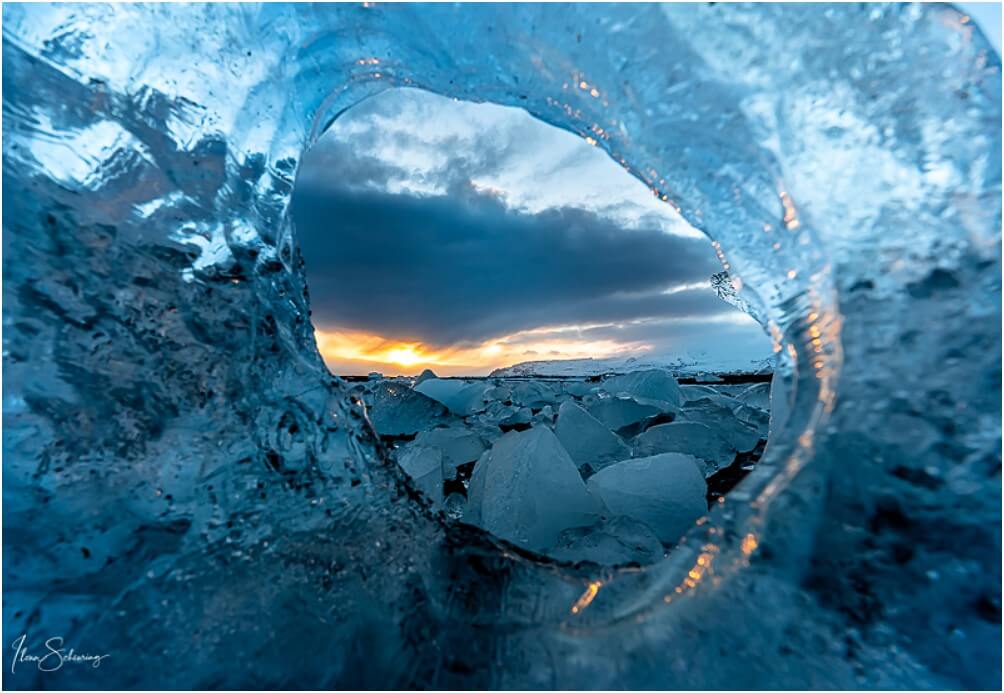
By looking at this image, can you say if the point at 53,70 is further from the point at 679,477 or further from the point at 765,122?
the point at 679,477

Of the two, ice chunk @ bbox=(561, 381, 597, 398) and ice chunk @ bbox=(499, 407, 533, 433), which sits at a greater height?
ice chunk @ bbox=(561, 381, 597, 398)

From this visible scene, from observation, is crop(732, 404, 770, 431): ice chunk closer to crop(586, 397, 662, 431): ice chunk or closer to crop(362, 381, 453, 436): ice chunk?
crop(586, 397, 662, 431): ice chunk

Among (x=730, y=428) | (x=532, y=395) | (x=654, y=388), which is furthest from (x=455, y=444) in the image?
(x=532, y=395)

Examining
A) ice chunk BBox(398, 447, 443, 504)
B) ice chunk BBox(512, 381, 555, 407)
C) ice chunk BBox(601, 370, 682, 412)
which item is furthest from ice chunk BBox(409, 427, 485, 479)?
ice chunk BBox(512, 381, 555, 407)

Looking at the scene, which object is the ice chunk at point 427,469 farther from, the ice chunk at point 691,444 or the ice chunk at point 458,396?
the ice chunk at point 458,396

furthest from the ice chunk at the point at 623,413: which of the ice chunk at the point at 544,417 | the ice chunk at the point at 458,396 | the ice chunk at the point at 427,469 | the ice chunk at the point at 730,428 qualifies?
the ice chunk at the point at 458,396
